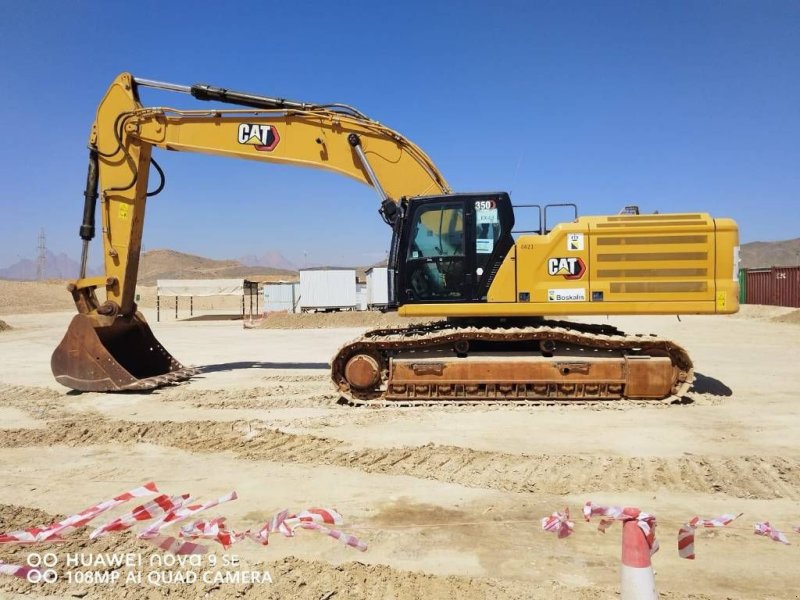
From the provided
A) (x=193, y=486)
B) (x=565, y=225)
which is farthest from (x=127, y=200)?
(x=565, y=225)

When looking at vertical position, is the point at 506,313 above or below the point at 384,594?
above

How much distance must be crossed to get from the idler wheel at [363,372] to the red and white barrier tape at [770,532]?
5.26m

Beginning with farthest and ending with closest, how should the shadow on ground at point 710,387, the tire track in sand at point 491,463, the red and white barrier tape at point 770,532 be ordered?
the shadow on ground at point 710,387 < the tire track in sand at point 491,463 < the red and white barrier tape at point 770,532

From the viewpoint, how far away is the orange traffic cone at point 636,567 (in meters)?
2.23

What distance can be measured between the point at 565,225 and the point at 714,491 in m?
4.56

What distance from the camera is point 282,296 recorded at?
132ft

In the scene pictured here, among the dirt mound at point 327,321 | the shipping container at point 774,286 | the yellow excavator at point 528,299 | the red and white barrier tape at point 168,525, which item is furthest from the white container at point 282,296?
the red and white barrier tape at point 168,525

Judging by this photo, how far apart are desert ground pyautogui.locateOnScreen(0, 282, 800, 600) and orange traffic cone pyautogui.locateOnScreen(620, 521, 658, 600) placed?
42.5 inches

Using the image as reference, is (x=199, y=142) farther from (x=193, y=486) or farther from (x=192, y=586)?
(x=192, y=586)

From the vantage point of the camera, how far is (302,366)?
12883 millimetres

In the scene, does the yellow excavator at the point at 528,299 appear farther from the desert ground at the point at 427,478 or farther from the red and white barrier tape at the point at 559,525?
the red and white barrier tape at the point at 559,525

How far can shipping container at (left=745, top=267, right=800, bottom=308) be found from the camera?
30283mm

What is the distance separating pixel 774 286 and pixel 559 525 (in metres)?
34.5

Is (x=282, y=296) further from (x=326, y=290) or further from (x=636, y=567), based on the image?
(x=636, y=567)
